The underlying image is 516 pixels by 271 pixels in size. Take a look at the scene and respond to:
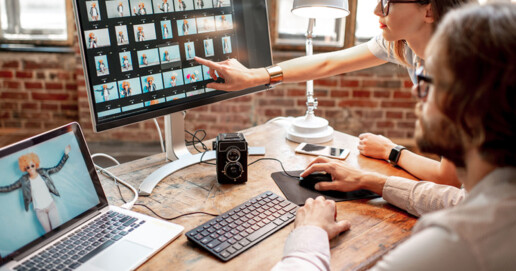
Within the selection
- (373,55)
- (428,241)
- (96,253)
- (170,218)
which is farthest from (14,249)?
(373,55)

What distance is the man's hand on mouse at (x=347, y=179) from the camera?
1277mm

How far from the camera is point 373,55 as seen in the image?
1.70m

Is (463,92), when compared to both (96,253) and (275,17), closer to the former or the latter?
(96,253)

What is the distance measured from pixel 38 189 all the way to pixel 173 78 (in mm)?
543

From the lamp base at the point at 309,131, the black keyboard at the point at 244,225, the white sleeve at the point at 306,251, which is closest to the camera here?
the white sleeve at the point at 306,251

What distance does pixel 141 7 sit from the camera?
128 centimetres

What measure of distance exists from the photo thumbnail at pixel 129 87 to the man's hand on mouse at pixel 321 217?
1.91 ft

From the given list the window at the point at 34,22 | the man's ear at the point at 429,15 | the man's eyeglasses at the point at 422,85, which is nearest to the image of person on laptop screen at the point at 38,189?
the man's eyeglasses at the point at 422,85

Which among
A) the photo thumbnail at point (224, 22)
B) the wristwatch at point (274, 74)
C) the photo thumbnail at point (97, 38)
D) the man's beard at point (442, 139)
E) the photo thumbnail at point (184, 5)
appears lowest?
the man's beard at point (442, 139)

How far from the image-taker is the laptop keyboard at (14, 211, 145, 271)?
3.01 feet

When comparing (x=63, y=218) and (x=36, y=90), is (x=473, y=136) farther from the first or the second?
(x=36, y=90)

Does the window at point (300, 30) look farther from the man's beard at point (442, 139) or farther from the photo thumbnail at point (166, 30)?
the man's beard at point (442, 139)

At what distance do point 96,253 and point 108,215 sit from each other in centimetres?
15

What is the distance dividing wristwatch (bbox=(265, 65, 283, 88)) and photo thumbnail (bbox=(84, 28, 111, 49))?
0.59 m
